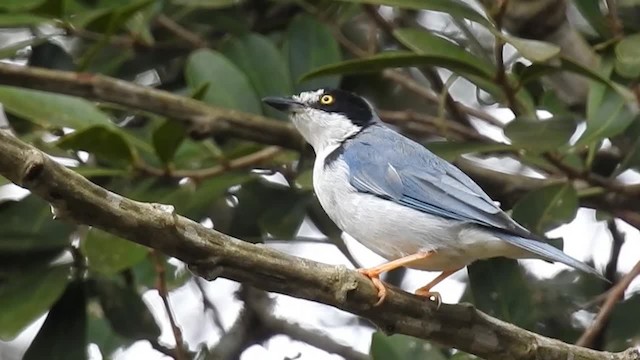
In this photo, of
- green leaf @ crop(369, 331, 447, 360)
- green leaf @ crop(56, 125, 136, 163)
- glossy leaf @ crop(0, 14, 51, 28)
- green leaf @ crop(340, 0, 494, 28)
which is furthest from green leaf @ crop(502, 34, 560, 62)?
glossy leaf @ crop(0, 14, 51, 28)

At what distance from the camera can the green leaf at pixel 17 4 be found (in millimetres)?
3006

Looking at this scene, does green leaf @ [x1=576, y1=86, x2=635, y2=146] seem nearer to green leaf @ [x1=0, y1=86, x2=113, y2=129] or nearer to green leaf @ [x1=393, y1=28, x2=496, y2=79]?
green leaf @ [x1=393, y1=28, x2=496, y2=79]

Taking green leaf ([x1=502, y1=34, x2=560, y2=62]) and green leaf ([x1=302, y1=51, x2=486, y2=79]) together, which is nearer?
green leaf ([x1=502, y1=34, x2=560, y2=62])

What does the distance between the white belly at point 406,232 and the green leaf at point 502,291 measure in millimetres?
267

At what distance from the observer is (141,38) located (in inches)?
130

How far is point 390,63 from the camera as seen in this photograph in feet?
8.86

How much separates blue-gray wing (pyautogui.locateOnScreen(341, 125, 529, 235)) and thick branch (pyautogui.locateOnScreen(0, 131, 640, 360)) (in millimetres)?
298

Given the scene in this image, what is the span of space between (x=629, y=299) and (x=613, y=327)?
108 mm

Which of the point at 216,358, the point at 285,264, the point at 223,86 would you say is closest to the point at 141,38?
the point at 223,86

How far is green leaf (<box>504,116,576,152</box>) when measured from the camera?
2695 mm

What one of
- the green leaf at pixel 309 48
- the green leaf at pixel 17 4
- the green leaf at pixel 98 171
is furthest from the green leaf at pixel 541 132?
the green leaf at pixel 17 4

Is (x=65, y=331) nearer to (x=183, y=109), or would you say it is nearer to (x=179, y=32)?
(x=183, y=109)

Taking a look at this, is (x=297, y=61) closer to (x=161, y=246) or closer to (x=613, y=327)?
(x=613, y=327)

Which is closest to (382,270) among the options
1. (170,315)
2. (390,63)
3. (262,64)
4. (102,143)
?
(390,63)
